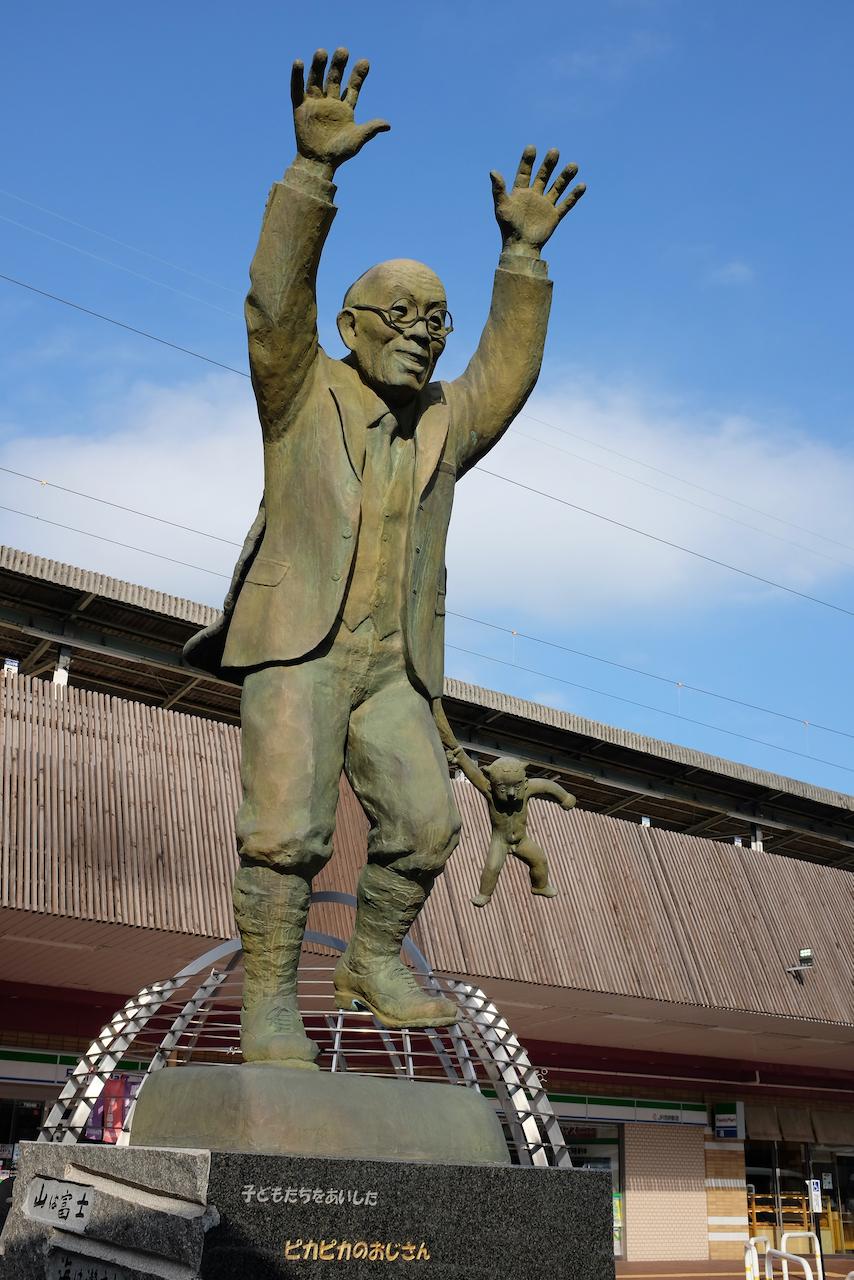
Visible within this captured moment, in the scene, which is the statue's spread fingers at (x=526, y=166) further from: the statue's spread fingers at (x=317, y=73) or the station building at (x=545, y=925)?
the station building at (x=545, y=925)

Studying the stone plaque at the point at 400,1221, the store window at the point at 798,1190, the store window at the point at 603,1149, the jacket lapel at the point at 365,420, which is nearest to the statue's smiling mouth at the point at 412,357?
the jacket lapel at the point at 365,420

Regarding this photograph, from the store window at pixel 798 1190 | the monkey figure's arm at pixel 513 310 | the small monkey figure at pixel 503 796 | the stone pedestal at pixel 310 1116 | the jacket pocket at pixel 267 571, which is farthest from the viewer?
the store window at pixel 798 1190

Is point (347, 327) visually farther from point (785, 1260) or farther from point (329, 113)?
point (785, 1260)

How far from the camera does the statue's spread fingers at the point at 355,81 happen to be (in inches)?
126

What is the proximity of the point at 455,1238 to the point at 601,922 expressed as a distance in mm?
9833

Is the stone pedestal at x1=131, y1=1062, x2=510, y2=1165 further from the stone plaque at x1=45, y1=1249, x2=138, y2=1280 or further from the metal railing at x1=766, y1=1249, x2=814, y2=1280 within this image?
the metal railing at x1=766, y1=1249, x2=814, y2=1280

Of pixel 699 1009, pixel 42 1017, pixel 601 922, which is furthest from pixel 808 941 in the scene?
pixel 42 1017

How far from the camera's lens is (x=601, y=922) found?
12398mm

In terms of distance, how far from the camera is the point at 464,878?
11.3 metres

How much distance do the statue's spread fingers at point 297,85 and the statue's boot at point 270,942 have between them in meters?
1.83

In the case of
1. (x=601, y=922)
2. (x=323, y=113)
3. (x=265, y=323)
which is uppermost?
(x=601, y=922)

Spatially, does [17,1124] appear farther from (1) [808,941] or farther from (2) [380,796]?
(2) [380,796]

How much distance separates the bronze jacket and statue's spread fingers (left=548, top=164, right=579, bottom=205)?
656 mm

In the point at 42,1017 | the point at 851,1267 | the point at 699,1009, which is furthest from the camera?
the point at 851,1267
